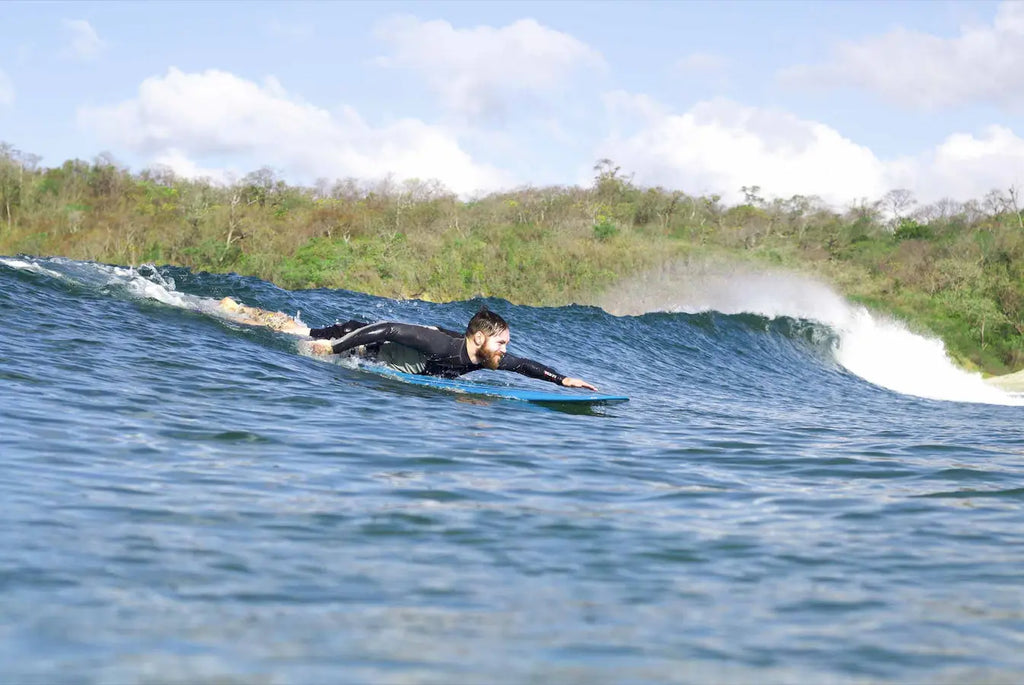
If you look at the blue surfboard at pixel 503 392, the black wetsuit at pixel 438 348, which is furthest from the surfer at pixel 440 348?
the blue surfboard at pixel 503 392

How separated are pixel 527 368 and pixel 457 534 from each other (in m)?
5.81

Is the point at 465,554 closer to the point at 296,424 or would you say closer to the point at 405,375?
the point at 296,424

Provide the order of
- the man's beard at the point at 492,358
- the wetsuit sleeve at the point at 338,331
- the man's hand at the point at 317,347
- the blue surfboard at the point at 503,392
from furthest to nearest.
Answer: the man's hand at the point at 317,347 → the wetsuit sleeve at the point at 338,331 → the man's beard at the point at 492,358 → the blue surfboard at the point at 503,392

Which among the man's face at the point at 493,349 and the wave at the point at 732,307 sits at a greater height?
the wave at the point at 732,307

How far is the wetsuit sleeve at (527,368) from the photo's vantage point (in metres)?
10.6

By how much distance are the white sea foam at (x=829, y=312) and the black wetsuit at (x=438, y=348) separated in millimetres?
11273

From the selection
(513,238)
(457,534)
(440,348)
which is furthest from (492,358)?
(513,238)

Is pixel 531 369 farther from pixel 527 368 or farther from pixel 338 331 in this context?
pixel 338 331

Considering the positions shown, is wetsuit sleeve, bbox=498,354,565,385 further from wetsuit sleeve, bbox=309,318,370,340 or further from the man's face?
wetsuit sleeve, bbox=309,318,370,340

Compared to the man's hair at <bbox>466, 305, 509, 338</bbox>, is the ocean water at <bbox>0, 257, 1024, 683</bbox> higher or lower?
lower

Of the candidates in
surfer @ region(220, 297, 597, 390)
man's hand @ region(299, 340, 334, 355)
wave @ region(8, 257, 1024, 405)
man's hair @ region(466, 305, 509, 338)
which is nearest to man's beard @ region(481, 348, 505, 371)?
surfer @ region(220, 297, 597, 390)

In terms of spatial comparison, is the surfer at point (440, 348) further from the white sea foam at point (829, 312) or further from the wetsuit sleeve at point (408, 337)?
the white sea foam at point (829, 312)

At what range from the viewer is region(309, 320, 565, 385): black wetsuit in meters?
10.7

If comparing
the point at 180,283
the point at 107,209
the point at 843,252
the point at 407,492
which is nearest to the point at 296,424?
the point at 407,492
